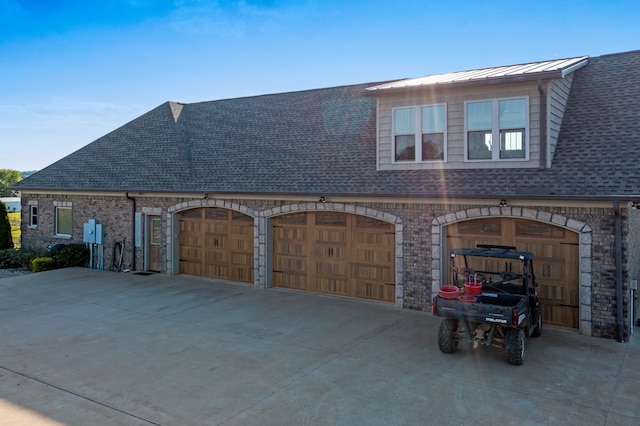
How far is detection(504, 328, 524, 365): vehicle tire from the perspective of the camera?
8.31m

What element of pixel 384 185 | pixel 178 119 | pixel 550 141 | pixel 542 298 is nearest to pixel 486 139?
pixel 550 141

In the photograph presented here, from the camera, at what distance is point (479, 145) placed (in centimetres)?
1212

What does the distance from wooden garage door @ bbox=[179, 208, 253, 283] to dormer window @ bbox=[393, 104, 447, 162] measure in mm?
5331

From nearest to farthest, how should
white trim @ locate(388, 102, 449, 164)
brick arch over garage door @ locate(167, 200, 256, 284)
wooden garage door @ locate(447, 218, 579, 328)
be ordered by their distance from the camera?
wooden garage door @ locate(447, 218, 579, 328), white trim @ locate(388, 102, 449, 164), brick arch over garage door @ locate(167, 200, 256, 284)

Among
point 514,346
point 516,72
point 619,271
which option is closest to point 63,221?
point 516,72

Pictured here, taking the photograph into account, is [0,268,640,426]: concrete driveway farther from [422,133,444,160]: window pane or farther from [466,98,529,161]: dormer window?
[466,98,529,161]: dormer window

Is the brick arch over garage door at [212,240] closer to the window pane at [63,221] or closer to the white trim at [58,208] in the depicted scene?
the white trim at [58,208]

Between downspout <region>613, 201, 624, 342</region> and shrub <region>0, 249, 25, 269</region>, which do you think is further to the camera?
shrub <region>0, 249, 25, 269</region>

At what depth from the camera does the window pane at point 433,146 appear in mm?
12609

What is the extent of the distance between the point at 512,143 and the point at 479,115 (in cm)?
105

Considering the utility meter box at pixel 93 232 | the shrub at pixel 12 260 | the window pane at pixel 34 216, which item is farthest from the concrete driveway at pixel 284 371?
the window pane at pixel 34 216

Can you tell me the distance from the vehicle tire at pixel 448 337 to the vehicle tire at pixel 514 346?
94cm

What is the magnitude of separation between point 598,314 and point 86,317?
11280mm

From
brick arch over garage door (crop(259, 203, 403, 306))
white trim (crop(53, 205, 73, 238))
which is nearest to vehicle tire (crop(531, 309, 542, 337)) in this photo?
brick arch over garage door (crop(259, 203, 403, 306))
